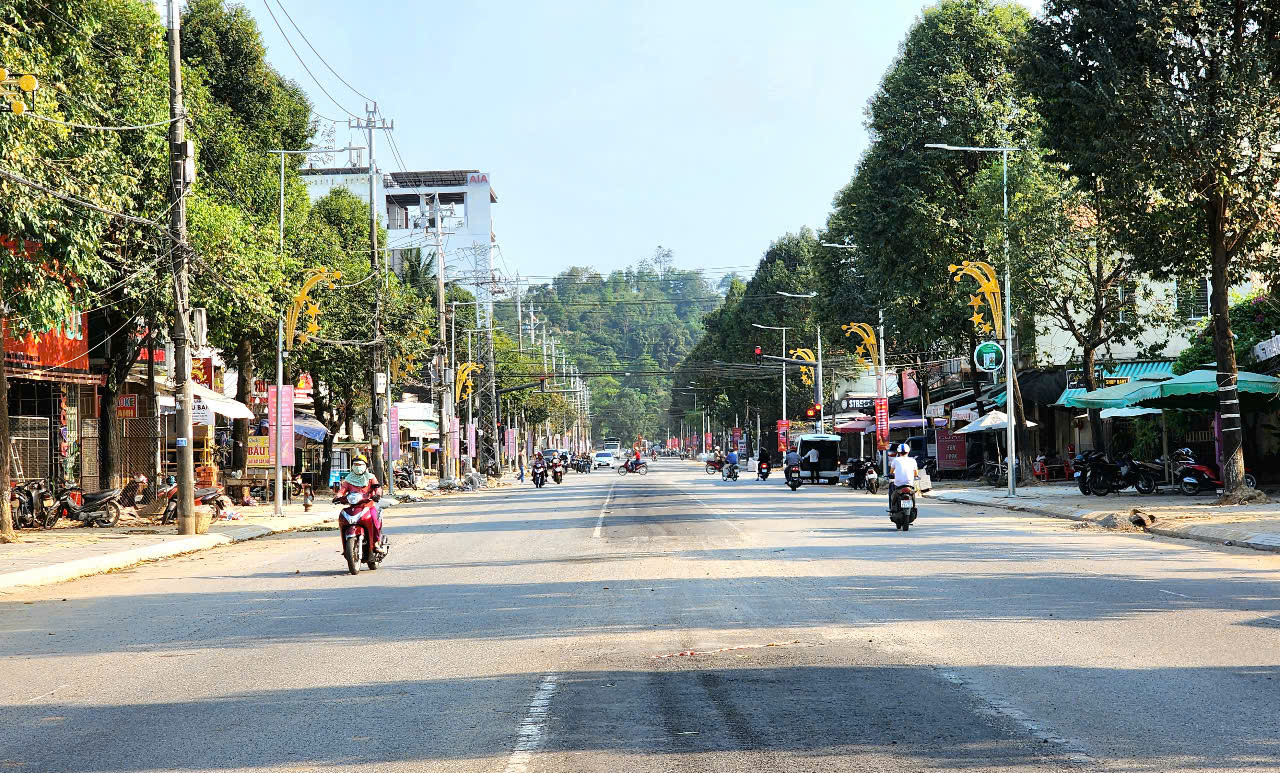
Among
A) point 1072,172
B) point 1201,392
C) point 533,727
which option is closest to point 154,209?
point 1072,172

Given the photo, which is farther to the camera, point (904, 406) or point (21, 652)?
point (904, 406)

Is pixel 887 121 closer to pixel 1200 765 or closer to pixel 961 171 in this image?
pixel 961 171

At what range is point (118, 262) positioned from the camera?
3062 cm

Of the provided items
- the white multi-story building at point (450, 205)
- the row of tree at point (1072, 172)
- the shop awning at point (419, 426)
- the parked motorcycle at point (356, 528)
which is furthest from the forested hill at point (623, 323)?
the parked motorcycle at point (356, 528)

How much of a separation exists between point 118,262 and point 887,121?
89.9 ft

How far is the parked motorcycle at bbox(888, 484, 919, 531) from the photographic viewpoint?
78.5ft

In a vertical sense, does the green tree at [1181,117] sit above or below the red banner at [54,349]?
above

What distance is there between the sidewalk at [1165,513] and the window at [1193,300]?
8254 millimetres

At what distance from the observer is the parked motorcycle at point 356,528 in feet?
58.2

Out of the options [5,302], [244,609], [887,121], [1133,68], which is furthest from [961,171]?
[244,609]

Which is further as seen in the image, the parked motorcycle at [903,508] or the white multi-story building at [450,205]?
the white multi-story building at [450,205]

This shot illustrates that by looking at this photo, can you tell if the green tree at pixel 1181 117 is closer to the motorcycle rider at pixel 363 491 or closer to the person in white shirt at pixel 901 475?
the person in white shirt at pixel 901 475

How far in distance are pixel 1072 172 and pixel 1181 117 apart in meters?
2.94

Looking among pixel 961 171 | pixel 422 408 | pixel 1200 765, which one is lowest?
pixel 1200 765
